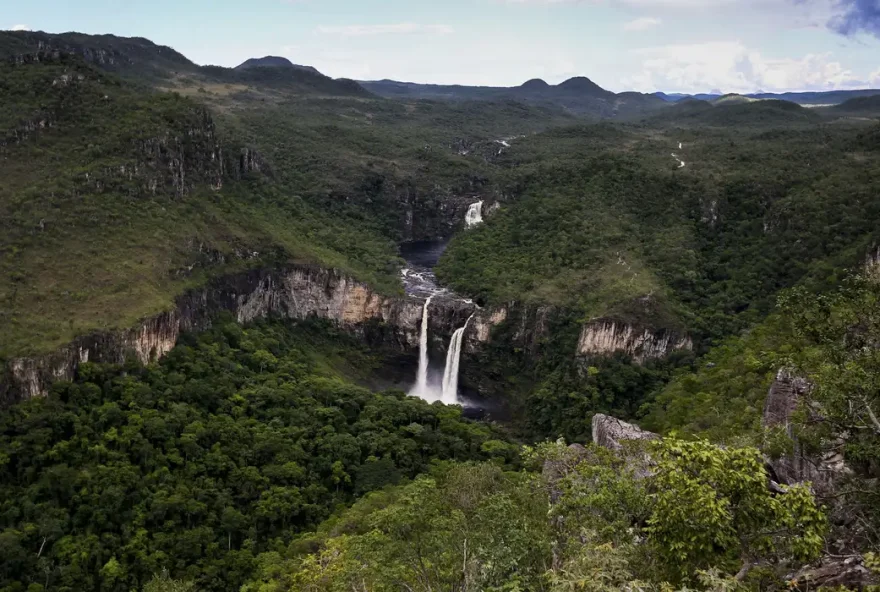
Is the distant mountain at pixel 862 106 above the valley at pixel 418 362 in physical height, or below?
above

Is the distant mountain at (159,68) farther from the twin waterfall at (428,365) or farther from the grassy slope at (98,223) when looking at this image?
the twin waterfall at (428,365)

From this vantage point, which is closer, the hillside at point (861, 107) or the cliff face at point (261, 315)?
the cliff face at point (261, 315)

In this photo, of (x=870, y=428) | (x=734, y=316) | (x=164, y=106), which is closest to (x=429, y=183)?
(x=164, y=106)

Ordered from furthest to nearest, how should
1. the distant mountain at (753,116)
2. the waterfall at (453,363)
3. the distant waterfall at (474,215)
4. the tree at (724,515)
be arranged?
1. the distant mountain at (753,116)
2. the distant waterfall at (474,215)
3. the waterfall at (453,363)
4. the tree at (724,515)

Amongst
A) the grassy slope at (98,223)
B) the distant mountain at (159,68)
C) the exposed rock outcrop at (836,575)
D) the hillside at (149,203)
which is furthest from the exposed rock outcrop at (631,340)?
the distant mountain at (159,68)

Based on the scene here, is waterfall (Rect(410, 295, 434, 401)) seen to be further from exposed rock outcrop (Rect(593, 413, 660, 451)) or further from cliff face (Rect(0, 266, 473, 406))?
exposed rock outcrop (Rect(593, 413, 660, 451))

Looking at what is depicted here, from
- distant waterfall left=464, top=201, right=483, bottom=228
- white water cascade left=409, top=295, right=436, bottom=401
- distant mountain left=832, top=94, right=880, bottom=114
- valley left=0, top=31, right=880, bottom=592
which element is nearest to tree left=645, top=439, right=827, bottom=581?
valley left=0, top=31, right=880, bottom=592

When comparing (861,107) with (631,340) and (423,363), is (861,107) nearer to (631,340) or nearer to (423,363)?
(631,340)
